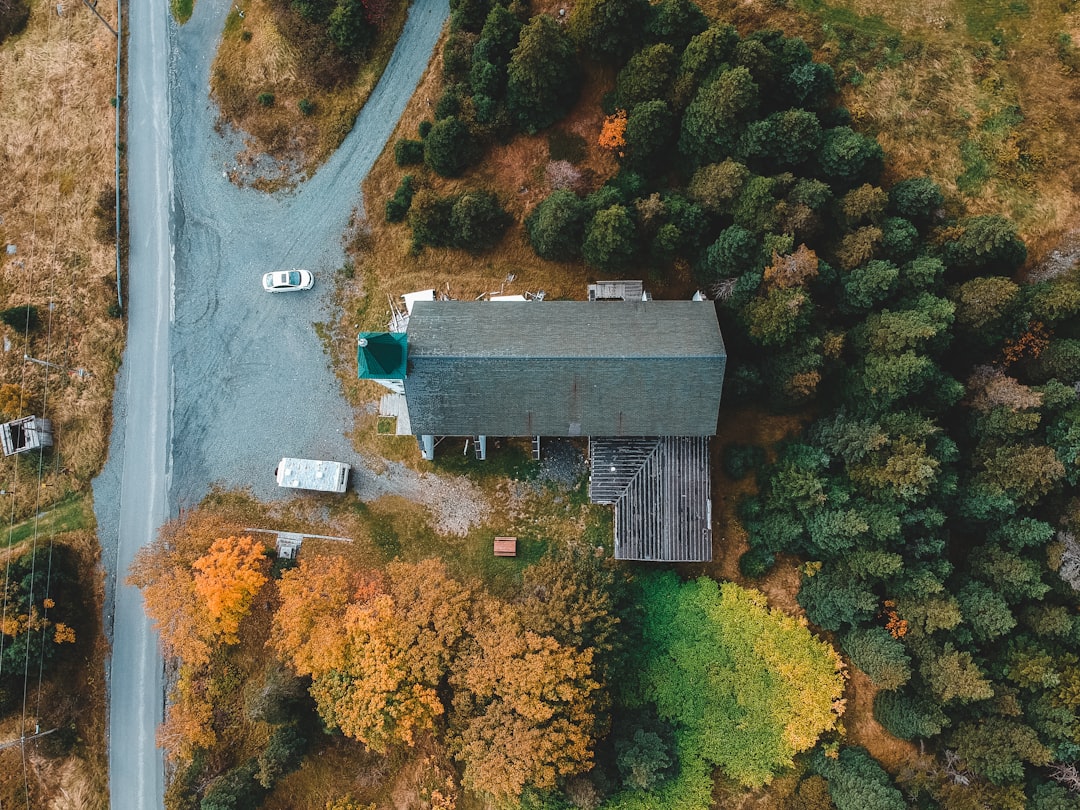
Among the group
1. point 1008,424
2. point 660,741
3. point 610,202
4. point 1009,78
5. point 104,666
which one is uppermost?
point 1009,78

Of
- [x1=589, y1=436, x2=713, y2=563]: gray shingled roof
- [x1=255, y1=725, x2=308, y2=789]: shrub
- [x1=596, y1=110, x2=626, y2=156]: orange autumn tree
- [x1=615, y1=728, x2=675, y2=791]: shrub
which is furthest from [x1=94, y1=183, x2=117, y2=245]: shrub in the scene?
[x1=615, y1=728, x2=675, y2=791]: shrub

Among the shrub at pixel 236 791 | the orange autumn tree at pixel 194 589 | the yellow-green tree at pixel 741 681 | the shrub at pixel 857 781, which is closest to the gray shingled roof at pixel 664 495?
the yellow-green tree at pixel 741 681

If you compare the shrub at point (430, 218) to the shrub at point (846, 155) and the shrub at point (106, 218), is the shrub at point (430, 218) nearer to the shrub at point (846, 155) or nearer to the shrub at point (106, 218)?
the shrub at point (106, 218)

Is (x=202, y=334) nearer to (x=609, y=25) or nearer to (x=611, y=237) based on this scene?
(x=611, y=237)

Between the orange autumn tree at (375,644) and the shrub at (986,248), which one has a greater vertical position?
the shrub at (986,248)

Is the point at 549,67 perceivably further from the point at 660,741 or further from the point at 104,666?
the point at 104,666

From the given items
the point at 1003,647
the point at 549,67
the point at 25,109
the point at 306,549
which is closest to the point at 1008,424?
the point at 1003,647

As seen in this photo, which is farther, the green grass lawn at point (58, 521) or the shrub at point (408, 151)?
the shrub at point (408, 151)
